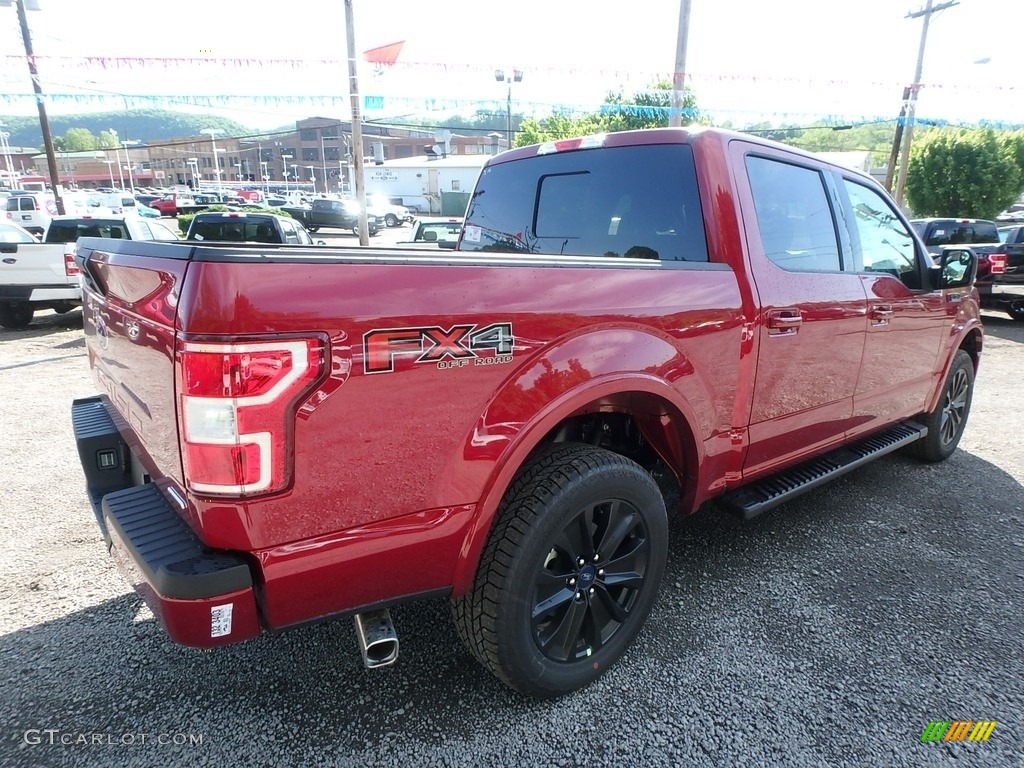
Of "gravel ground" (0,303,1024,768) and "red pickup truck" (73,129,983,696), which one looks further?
"gravel ground" (0,303,1024,768)

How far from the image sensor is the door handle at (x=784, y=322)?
2.73 meters

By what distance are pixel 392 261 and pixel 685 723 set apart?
181 cm

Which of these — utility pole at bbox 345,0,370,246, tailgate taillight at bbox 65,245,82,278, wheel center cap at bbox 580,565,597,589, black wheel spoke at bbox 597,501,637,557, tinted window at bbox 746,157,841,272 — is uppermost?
utility pole at bbox 345,0,370,246

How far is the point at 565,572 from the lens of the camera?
2197 mm

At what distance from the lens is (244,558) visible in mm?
1596

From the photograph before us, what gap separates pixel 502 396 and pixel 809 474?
2124 millimetres

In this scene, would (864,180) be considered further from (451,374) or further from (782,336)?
(451,374)

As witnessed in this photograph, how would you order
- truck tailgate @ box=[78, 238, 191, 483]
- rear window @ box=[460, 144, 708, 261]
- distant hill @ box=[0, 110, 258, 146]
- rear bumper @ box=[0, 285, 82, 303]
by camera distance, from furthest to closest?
distant hill @ box=[0, 110, 258, 146]
rear bumper @ box=[0, 285, 82, 303]
rear window @ box=[460, 144, 708, 261]
truck tailgate @ box=[78, 238, 191, 483]

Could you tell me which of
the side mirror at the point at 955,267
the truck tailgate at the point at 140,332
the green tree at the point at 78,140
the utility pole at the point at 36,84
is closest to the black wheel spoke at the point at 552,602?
the truck tailgate at the point at 140,332

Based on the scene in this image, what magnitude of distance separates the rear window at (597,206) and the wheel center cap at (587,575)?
51.8 inches

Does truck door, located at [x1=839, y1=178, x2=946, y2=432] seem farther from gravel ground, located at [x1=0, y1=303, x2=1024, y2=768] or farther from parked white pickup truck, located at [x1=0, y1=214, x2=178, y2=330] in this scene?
parked white pickup truck, located at [x1=0, y1=214, x2=178, y2=330]

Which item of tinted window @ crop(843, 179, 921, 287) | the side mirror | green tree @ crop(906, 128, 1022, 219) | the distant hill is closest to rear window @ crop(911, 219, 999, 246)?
the side mirror

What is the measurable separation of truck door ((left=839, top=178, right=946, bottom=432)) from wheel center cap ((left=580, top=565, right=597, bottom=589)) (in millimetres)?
2060

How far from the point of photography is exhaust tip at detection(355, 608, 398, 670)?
72.2 inches
